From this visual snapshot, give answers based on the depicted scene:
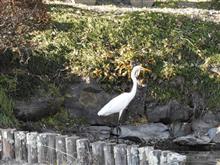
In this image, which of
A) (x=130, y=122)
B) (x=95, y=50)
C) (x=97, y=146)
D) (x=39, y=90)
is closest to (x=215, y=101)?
(x=130, y=122)

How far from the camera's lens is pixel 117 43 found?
14.6 metres

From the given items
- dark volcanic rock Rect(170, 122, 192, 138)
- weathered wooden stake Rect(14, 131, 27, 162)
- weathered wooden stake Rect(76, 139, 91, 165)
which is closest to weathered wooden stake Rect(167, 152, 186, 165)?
weathered wooden stake Rect(76, 139, 91, 165)

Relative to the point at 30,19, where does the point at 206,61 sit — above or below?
below

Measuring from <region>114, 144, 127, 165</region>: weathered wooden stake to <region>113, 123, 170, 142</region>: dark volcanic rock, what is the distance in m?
5.00

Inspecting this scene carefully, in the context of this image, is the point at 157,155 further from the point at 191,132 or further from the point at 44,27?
the point at 44,27

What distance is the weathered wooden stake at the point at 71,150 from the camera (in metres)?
8.47

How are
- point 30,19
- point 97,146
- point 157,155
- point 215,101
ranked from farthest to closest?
point 215,101, point 30,19, point 97,146, point 157,155

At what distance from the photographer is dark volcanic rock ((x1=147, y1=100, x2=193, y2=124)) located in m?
13.6

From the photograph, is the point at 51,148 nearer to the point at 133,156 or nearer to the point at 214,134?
the point at 133,156

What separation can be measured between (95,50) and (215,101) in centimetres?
276

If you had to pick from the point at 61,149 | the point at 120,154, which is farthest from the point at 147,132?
the point at 120,154

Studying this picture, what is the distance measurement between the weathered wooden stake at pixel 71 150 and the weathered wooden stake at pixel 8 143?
41.1 inches

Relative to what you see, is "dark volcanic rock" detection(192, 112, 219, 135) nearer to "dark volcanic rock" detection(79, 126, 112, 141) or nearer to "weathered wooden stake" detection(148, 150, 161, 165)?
"dark volcanic rock" detection(79, 126, 112, 141)

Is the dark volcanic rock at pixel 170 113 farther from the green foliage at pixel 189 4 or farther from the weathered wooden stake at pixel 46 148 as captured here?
the green foliage at pixel 189 4
